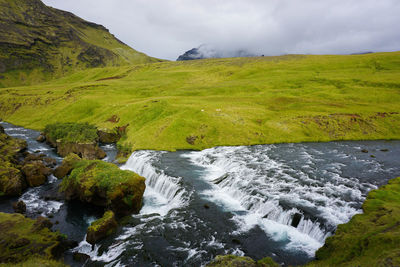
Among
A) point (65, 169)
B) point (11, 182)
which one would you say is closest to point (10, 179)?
point (11, 182)

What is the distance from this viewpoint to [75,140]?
55.0 m

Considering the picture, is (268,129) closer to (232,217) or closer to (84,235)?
(232,217)

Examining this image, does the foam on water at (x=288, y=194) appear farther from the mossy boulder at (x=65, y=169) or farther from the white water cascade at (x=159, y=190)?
the mossy boulder at (x=65, y=169)

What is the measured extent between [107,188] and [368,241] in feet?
91.2

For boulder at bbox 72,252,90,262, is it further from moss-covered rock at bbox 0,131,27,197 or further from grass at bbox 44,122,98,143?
grass at bbox 44,122,98,143

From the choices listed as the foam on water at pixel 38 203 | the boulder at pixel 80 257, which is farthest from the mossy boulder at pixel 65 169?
the boulder at pixel 80 257

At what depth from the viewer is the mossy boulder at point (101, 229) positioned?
2259 centimetres

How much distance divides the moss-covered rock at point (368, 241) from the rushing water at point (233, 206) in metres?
1.66

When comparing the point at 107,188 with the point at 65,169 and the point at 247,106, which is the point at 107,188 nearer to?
the point at 65,169

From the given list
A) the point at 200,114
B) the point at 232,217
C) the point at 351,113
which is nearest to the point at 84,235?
the point at 232,217

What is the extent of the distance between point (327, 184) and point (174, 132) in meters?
38.7

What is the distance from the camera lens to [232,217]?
1020 inches

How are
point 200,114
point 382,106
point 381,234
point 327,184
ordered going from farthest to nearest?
point 382,106, point 200,114, point 327,184, point 381,234

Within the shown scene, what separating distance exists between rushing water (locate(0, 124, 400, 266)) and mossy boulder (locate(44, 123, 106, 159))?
442 inches
